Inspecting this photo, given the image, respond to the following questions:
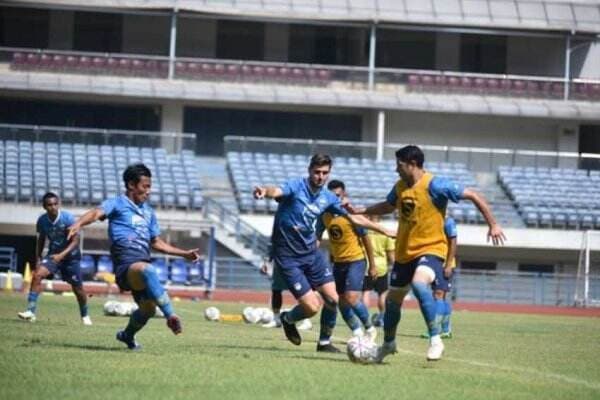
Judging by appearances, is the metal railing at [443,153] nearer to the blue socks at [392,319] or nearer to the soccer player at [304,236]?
the soccer player at [304,236]

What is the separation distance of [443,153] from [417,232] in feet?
120

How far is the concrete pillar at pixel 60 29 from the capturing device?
5503 centimetres

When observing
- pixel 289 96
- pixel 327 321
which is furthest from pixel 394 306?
pixel 289 96

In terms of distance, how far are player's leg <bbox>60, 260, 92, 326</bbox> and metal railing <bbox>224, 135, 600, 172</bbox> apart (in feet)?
86.2

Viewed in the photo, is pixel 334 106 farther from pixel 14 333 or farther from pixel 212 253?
pixel 14 333

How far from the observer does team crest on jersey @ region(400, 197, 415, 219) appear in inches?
585

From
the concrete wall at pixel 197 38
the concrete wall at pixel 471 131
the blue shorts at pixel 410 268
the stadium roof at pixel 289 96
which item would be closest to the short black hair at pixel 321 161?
the blue shorts at pixel 410 268

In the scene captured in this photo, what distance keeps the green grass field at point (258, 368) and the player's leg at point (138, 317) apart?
5.7 inches

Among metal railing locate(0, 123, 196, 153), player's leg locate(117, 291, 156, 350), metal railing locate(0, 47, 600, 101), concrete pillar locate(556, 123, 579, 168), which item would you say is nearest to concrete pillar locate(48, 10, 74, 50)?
A: metal railing locate(0, 47, 600, 101)

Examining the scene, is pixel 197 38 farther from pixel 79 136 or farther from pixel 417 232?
pixel 417 232

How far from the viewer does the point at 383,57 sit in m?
57.0

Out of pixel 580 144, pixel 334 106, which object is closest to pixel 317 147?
pixel 334 106

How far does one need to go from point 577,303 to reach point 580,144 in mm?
15847

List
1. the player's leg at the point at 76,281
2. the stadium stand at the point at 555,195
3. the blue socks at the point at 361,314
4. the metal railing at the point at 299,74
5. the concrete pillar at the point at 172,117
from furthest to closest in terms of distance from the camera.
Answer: the concrete pillar at the point at 172,117, the metal railing at the point at 299,74, the stadium stand at the point at 555,195, the player's leg at the point at 76,281, the blue socks at the point at 361,314
